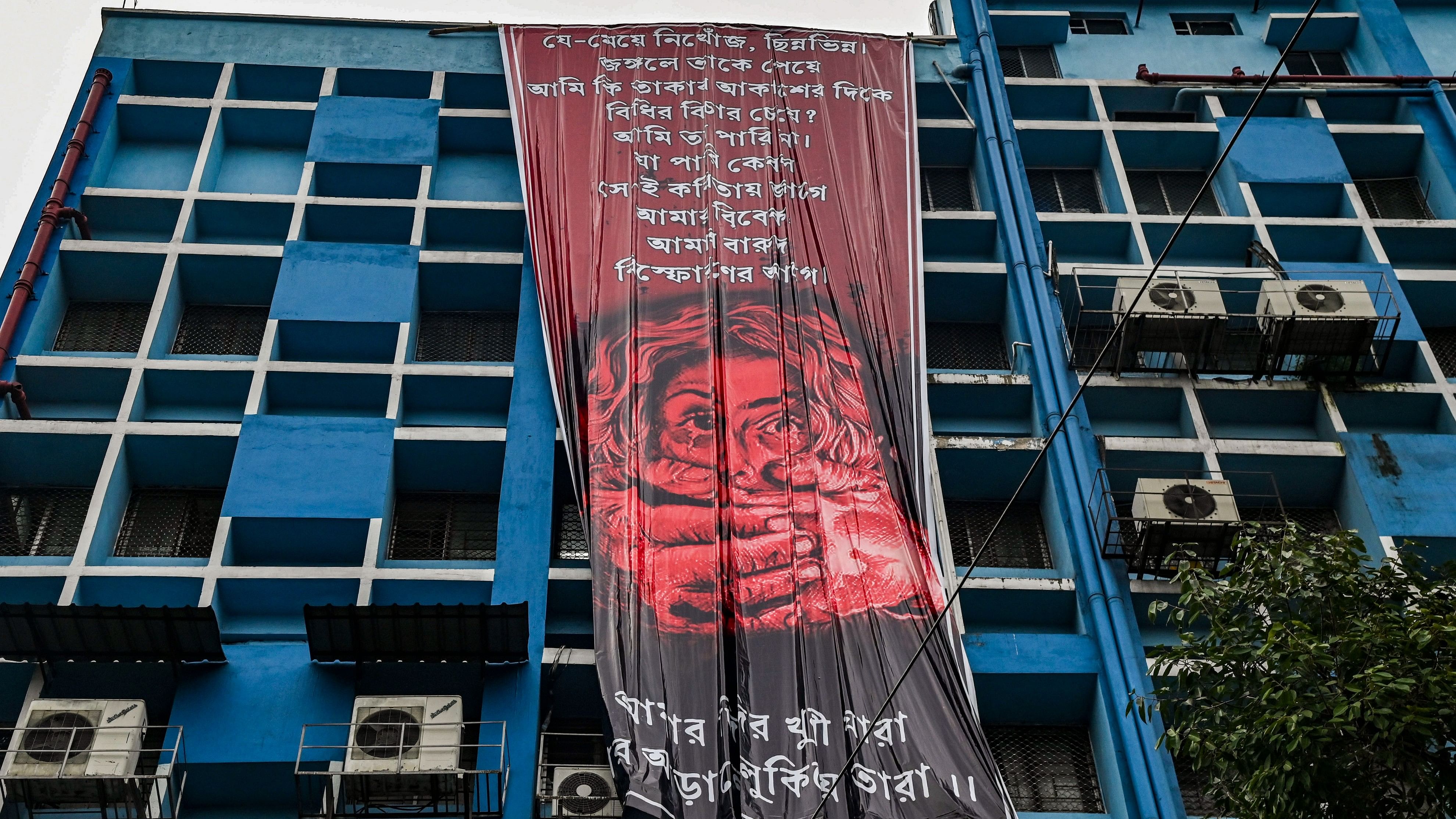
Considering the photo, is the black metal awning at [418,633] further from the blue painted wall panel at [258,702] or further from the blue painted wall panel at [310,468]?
the blue painted wall panel at [310,468]

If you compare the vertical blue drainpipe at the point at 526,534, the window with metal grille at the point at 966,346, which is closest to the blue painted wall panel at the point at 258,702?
the vertical blue drainpipe at the point at 526,534

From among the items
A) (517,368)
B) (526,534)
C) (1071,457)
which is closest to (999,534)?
(1071,457)

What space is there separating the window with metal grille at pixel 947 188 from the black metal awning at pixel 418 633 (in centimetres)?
1077

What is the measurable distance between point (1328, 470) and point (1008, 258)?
211 inches

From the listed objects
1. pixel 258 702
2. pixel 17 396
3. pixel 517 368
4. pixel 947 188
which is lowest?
pixel 258 702

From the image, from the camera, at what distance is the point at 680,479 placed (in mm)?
17422

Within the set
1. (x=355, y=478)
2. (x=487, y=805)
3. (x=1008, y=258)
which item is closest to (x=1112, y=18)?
(x=1008, y=258)

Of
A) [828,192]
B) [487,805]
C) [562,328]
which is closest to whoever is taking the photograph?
[487,805]

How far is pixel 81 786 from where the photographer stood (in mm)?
14922

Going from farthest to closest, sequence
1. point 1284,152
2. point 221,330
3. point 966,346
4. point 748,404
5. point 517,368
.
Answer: point 1284,152, point 966,346, point 221,330, point 517,368, point 748,404

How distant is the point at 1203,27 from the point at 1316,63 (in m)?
2.07

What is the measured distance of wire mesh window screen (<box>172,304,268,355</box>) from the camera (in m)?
21.0

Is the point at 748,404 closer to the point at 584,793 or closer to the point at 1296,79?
the point at 584,793

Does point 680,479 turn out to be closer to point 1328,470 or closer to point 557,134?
point 557,134
